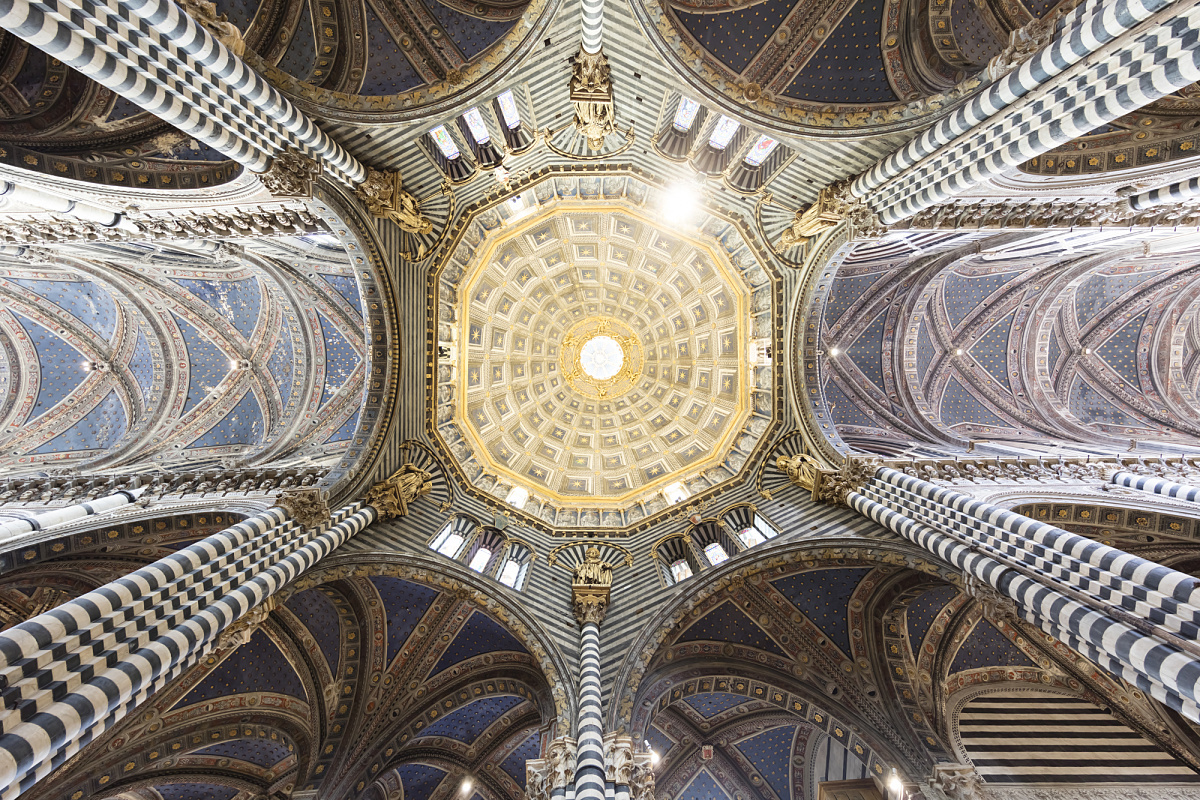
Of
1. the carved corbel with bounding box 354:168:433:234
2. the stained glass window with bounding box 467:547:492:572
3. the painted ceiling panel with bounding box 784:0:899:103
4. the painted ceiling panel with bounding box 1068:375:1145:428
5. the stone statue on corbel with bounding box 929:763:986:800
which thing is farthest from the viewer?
the painted ceiling panel with bounding box 1068:375:1145:428

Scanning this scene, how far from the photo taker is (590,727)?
1235 centimetres

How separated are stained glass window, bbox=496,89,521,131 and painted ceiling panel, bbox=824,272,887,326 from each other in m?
14.3

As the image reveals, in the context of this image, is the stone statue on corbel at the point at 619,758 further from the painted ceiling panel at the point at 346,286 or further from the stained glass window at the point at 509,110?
the stained glass window at the point at 509,110

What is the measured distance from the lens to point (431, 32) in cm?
1459

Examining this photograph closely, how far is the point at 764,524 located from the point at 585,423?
1053 cm

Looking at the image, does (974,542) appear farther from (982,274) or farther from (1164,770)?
(982,274)

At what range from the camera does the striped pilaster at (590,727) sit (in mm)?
10906

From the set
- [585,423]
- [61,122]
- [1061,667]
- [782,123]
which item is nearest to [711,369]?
[585,423]

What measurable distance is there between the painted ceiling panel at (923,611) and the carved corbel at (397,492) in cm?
1632

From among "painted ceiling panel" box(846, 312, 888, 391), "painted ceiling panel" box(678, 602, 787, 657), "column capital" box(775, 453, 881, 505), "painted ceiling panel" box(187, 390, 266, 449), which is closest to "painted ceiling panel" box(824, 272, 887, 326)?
"painted ceiling panel" box(846, 312, 888, 391)

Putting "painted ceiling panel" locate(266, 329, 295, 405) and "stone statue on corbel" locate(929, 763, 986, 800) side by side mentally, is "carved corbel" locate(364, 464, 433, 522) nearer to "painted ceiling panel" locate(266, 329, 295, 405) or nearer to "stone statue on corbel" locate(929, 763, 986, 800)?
"painted ceiling panel" locate(266, 329, 295, 405)

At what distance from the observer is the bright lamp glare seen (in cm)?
1834

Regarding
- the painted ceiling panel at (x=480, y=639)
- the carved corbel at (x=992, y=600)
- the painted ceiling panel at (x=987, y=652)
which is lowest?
the painted ceiling panel at (x=480, y=639)

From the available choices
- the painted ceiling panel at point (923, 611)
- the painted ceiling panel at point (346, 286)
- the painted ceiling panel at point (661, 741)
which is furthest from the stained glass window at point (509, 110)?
the painted ceiling panel at point (661, 741)
